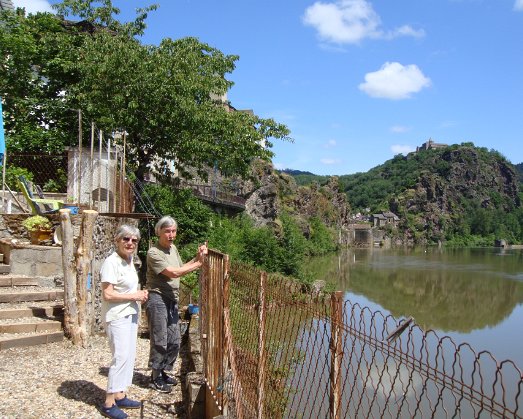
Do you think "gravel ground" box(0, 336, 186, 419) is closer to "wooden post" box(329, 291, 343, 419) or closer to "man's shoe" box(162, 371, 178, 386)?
"man's shoe" box(162, 371, 178, 386)

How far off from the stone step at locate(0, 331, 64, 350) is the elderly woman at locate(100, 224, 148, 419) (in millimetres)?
2526

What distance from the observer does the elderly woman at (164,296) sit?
5020 mm

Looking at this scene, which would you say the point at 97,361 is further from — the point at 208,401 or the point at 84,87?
the point at 84,87

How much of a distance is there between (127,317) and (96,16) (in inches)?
648

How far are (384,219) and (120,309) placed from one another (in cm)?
13199

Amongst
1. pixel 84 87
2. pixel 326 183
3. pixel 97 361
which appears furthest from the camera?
pixel 326 183

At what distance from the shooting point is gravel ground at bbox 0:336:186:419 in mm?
4754

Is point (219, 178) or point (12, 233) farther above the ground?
point (219, 178)

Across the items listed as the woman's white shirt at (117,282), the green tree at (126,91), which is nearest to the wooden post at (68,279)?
the woman's white shirt at (117,282)

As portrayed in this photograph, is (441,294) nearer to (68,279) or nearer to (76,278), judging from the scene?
(76,278)

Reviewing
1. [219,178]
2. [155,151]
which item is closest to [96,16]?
[155,151]

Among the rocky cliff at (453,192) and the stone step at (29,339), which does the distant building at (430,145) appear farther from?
the stone step at (29,339)

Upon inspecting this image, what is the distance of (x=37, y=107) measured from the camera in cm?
1706

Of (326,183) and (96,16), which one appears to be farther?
(326,183)
